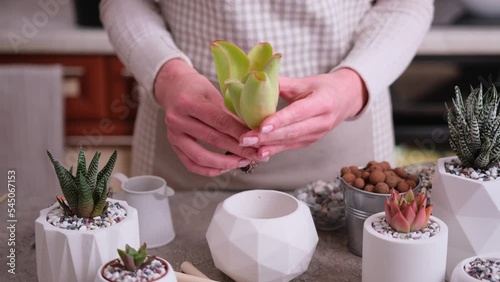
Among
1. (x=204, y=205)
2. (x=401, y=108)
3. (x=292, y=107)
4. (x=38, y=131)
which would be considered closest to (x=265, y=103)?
(x=292, y=107)

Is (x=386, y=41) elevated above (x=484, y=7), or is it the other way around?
(x=386, y=41)

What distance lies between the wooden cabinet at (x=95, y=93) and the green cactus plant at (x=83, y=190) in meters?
1.45

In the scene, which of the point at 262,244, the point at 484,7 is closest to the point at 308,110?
the point at 262,244

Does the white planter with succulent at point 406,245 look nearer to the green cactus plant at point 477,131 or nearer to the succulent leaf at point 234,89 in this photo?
the green cactus plant at point 477,131

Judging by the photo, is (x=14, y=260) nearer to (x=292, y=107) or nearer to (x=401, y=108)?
(x=292, y=107)

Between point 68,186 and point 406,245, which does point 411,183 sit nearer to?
point 406,245

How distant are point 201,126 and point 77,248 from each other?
0.96 ft

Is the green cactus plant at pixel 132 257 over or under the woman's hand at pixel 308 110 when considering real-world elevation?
under

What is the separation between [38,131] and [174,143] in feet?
3.71

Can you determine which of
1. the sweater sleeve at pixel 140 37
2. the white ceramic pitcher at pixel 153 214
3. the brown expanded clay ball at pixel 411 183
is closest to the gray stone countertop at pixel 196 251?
the white ceramic pitcher at pixel 153 214

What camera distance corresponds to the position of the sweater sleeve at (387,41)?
112 centimetres

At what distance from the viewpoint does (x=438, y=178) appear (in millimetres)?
889

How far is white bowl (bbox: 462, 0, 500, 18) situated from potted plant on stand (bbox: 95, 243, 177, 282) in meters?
1.88

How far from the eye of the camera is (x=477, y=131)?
860mm
